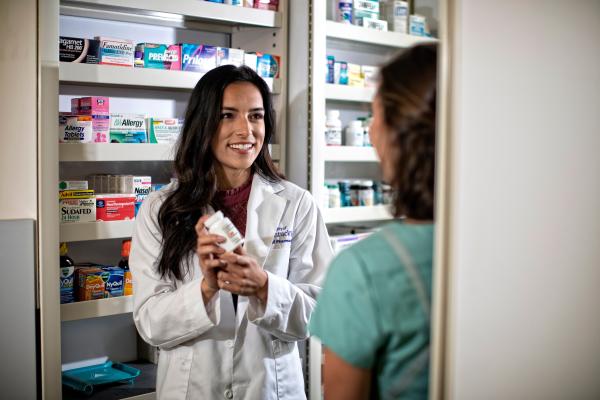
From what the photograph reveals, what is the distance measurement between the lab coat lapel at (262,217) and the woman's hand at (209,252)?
23 centimetres

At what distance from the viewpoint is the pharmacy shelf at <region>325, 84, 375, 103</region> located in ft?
A: 8.62

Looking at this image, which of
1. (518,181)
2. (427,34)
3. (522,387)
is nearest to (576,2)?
(518,181)

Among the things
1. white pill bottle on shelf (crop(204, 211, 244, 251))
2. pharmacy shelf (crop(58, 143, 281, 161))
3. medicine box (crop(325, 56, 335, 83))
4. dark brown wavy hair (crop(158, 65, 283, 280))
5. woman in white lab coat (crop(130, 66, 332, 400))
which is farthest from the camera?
medicine box (crop(325, 56, 335, 83))

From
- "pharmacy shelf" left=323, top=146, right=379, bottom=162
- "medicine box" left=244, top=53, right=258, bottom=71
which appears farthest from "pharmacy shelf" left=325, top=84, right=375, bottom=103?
"medicine box" left=244, top=53, right=258, bottom=71

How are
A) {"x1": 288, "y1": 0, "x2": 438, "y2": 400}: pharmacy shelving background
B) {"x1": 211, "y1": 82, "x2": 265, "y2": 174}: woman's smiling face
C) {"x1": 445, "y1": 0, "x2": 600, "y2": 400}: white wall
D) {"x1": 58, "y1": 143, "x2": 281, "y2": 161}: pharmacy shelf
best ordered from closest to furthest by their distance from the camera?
{"x1": 445, "y1": 0, "x2": 600, "y2": 400}: white wall, {"x1": 211, "y1": 82, "x2": 265, "y2": 174}: woman's smiling face, {"x1": 58, "y1": 143, "x2": 281, "y2": 161}: pharmacy shelf, {"x1": 288, "y1": 0, "x2": 438, "y2": 400}: pharmacy shelving background

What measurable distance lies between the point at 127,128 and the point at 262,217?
670 millimetres

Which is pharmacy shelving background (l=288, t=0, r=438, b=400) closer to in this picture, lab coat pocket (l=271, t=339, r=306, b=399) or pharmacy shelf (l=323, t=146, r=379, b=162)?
pharmacy shelf (l=323, t=146, r=379, b=162)

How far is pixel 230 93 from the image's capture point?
1975 millimetres

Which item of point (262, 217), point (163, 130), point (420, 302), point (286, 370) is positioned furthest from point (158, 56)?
point (420, 302)

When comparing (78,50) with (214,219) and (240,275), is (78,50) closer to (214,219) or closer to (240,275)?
(214,219)

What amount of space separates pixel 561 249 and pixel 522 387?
24 cm

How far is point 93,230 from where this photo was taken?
2160 millimetres

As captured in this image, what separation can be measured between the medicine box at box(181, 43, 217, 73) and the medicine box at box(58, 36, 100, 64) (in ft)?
1.10

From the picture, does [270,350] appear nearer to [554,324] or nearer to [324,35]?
[554,324]
